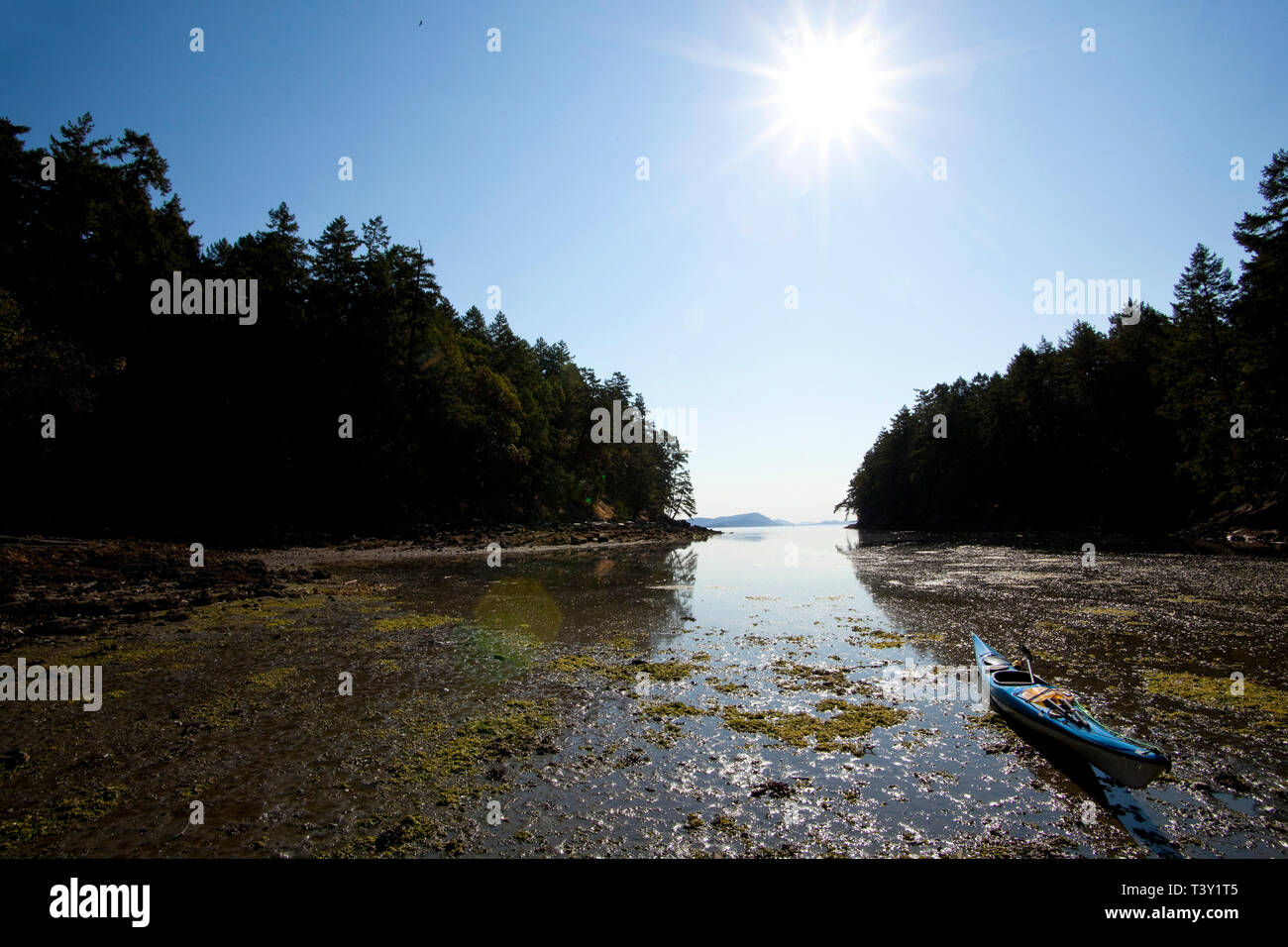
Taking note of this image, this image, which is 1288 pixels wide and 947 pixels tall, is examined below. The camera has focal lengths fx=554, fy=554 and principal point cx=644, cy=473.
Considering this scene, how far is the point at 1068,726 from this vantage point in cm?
759

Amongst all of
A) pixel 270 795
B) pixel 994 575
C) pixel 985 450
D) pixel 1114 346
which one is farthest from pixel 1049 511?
pixel 270 795

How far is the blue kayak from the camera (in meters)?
6.63

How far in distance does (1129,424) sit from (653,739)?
87288mm

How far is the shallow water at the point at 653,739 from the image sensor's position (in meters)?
5.97

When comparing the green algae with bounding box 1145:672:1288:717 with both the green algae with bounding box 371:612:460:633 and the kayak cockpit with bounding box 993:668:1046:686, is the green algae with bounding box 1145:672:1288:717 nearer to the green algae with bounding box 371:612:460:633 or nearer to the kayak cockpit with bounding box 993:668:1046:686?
the kayak cockpit with bounding box 993:668:1046:686

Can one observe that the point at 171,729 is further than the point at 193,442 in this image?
No

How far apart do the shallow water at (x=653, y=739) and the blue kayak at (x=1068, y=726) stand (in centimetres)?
34

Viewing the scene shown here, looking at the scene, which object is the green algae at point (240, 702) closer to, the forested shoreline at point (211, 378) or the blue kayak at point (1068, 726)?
the blue kayak at point (1068, 726)

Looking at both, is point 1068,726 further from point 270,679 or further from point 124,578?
point 124,578

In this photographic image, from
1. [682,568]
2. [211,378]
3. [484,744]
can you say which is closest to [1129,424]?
[682,568]

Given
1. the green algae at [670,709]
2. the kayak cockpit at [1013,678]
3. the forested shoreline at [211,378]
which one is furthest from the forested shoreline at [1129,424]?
the forested shoreline at [211,378]
